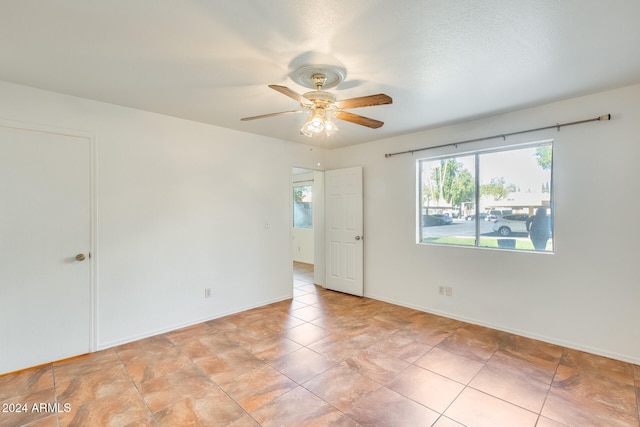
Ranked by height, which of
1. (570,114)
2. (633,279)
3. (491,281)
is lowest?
(491,281)

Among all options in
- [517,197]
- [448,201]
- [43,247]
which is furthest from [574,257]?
[43,247]

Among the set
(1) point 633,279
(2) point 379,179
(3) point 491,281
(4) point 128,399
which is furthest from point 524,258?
(4) point 128,399

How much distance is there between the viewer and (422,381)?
7.94 ft

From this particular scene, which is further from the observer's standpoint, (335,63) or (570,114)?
(570,114)

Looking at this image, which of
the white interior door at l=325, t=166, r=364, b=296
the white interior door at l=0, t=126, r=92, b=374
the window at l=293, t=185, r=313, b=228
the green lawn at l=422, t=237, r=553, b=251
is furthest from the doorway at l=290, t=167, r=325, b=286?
the white interior door at l=0, t=126, r=92, b=374

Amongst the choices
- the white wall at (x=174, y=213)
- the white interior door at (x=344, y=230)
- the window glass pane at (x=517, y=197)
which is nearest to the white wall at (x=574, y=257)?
the window glass pane at (x=517, y=197)

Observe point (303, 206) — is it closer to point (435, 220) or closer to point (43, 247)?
point (435, 220)

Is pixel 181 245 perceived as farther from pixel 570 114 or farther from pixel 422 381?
pixel 570 114

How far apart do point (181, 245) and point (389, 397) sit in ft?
9.01

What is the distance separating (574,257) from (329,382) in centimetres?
269

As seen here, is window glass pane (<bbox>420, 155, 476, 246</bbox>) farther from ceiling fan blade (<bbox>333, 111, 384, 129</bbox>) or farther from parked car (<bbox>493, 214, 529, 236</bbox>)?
ceiling fan blade (<bbox>333, 111, 384, 129</bbox>)

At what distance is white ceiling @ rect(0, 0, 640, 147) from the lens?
5.34 feet

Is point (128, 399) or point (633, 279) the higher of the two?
point (633, 279)

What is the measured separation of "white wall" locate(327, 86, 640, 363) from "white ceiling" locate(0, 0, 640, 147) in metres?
0.38
